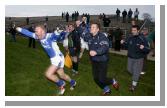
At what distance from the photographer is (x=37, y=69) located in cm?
1155

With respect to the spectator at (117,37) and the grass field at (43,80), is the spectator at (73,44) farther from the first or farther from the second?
the spectator at (117,37)

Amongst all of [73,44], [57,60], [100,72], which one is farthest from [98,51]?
[73,44]

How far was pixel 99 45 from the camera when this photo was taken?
784 centimetres

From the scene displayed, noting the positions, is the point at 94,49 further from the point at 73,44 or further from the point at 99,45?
the point at 73,44

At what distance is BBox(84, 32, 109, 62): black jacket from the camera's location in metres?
7.77

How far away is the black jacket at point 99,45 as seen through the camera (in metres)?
7.77

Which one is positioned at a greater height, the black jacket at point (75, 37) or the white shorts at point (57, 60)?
the black jacket at point (75, 37)

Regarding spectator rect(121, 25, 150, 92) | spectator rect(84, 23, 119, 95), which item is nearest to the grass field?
spectator rect(121, 25, 150, 92)

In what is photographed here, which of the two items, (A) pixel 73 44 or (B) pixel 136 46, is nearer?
(B) pixel 136 46

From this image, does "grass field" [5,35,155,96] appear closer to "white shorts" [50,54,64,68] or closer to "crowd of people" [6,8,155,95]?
"crowd of people" [6,8,155,95]

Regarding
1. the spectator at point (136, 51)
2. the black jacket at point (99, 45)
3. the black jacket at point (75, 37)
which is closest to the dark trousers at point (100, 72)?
the black jacket at point (99, 45)
